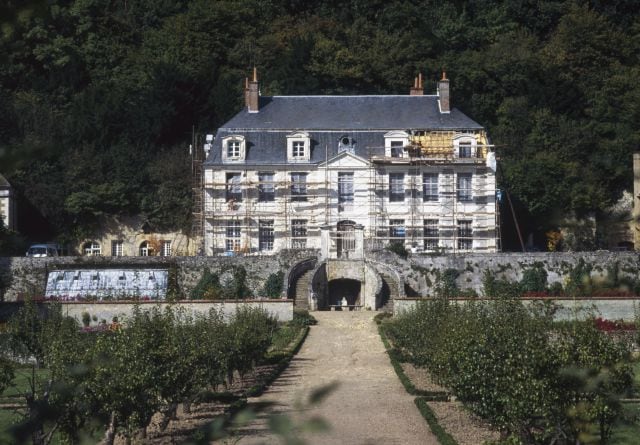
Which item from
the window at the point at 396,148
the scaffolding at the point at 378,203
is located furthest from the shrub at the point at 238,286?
the window at the point at 396,148

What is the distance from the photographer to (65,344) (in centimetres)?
1956

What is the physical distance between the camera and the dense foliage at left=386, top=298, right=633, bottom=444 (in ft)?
48.5

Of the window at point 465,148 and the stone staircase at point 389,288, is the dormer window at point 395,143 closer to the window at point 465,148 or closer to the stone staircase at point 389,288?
the window at point 465,148

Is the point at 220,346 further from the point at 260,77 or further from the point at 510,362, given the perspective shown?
the point at 260,77

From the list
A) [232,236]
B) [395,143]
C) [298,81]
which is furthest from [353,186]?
[298,81]

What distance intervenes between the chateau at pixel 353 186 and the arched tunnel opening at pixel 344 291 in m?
2.17

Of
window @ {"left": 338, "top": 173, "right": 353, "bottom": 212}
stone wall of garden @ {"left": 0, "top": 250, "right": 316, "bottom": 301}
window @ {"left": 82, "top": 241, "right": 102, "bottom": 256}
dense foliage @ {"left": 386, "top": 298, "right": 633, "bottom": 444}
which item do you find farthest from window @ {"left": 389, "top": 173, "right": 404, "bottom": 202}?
dense foliage @ {"left": 386, "top": 298, "right": 633, "bottom": 444}

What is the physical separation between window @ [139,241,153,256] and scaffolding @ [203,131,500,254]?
395 centimetres

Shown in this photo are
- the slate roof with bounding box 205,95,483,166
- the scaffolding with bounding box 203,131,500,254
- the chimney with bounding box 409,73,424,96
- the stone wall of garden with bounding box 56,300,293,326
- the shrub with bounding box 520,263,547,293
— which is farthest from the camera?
the chimney with bounding box 409,73,424,96

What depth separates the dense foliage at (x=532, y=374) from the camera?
14.8 metres

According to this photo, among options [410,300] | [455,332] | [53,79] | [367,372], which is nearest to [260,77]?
[53,79]

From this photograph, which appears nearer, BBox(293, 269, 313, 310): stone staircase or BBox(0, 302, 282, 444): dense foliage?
BBox(0, 302, 282, 444): dense foliage

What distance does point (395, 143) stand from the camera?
43406mm

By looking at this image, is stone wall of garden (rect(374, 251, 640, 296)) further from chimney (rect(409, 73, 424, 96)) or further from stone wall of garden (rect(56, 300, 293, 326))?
chimney (rect(409, 73, 424, 96))
